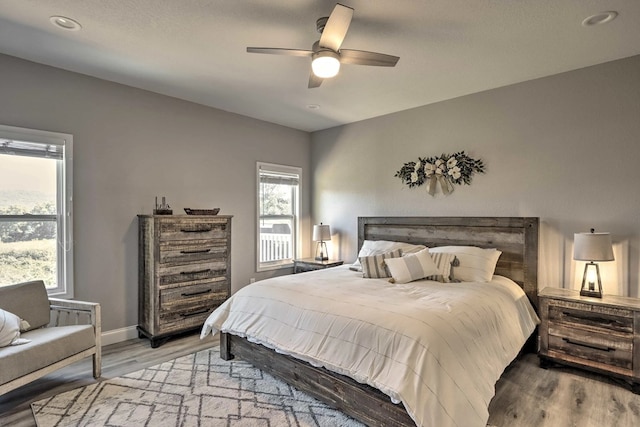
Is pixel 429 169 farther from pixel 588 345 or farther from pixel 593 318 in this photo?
pixel 588 345

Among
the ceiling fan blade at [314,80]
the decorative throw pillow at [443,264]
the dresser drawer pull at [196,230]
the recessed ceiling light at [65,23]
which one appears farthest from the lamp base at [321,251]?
the recessed ceiling light at [65,23]

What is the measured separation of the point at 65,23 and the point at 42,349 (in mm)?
2343

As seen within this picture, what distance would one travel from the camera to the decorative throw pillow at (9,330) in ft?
7.73

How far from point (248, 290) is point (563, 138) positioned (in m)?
3.36

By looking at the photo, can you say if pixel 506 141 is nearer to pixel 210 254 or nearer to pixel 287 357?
pixel 287 357

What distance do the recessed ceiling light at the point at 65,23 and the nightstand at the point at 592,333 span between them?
14.3ft

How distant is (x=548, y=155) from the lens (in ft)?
11.3

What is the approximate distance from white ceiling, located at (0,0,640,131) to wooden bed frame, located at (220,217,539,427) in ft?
5.06

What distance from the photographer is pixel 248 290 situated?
10.1ft

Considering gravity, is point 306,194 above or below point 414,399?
above

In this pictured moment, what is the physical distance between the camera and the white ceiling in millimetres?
2299

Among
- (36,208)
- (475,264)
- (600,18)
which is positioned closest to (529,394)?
(475,264)

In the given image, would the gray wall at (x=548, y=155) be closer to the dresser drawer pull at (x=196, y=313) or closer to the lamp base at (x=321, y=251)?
the lamp base at (x=321, y=251)

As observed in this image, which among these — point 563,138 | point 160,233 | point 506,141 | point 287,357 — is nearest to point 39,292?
point 160,233
